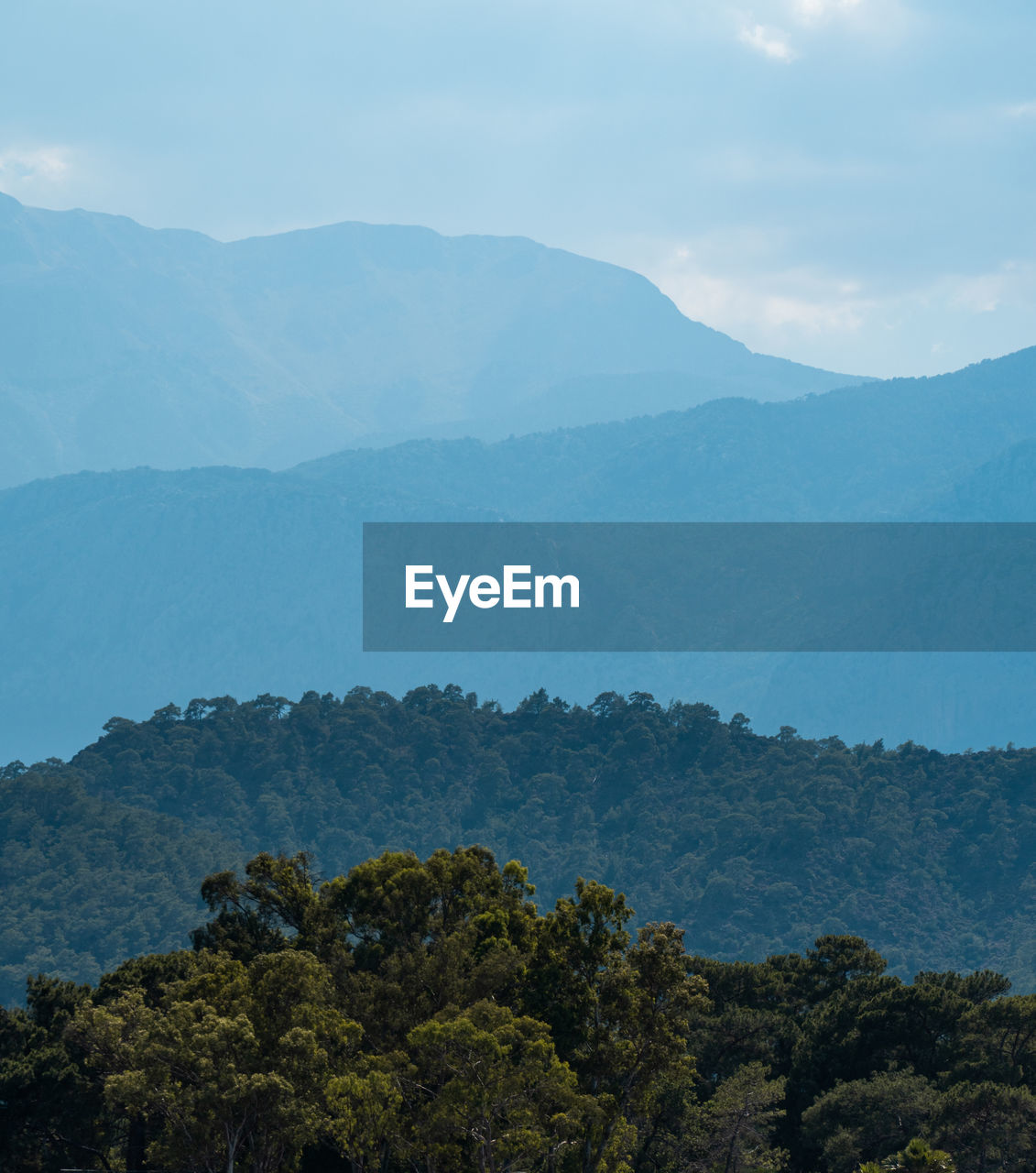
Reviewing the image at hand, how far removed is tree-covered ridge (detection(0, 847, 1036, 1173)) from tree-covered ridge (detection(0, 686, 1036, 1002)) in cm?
10811

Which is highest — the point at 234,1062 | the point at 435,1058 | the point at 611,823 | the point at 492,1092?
the point at 234,1062

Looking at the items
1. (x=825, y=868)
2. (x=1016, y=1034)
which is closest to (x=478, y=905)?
(x=1016, y=1034)

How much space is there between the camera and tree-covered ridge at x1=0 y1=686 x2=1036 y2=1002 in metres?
159

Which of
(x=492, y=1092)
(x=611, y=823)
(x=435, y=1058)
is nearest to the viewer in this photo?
(x=492, y=1092)

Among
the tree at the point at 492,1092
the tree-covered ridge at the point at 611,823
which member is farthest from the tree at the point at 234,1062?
the tree-covered ridge at the point at 611,823

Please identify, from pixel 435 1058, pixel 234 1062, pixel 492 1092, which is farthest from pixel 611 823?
pixel 234 1062

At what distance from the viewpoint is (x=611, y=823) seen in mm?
190875

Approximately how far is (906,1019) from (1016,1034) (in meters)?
5.86

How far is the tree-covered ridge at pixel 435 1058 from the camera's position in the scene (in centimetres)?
3066

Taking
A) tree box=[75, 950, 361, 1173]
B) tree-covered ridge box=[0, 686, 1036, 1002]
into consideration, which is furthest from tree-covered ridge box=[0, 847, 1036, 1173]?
tree-covered ridge box=[0, 686, 1036, 1002]

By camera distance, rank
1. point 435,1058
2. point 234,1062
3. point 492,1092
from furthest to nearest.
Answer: point 435,1058 < point 492,1092 < point 234,1062

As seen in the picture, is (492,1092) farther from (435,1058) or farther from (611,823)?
(611,823)

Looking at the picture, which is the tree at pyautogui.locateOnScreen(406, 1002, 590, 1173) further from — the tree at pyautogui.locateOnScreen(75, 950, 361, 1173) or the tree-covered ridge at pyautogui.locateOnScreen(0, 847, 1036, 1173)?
the tree at pyautogui.locateOnScreen(75, 950, 361, 1173)

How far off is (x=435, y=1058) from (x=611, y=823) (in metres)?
160
